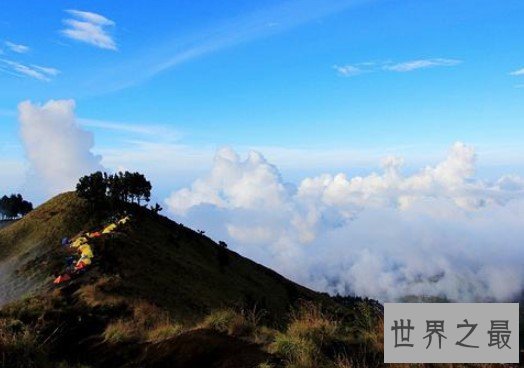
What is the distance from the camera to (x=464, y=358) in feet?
33.6

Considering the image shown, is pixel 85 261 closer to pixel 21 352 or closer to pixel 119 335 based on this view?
pixel 119 335

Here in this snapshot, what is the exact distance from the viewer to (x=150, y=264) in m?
48.2

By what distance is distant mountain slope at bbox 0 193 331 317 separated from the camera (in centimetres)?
4172

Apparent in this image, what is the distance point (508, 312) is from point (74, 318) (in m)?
21.2

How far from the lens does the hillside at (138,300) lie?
1474 cm

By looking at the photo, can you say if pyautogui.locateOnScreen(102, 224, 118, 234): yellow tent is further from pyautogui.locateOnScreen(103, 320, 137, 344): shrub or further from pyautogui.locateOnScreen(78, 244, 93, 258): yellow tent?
pyautogui.locateOnScreen(103, 320, 137, 344): shrub

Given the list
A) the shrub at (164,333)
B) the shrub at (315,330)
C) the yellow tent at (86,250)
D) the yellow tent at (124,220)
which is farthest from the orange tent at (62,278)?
the shrub at (315,330)

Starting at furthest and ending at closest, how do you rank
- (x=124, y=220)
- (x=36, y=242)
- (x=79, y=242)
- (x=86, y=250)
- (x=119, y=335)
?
1. (x=124, y=220)
2. (x=36, y=242)
3. (x=79, y=242)
4. (x=86, y=250)
5. (x=119, y=335)

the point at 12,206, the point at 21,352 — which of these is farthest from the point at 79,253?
the point at 12,206

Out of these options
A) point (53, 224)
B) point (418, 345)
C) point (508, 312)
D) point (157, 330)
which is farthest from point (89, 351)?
point (53, 224)

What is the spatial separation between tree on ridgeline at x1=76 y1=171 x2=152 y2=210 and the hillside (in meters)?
1.77

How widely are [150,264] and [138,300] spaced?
15.4 m

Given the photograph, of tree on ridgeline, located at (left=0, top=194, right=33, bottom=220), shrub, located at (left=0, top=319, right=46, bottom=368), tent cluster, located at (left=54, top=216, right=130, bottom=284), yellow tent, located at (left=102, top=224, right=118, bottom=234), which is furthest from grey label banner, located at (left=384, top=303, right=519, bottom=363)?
tree on ridgeline, located at (left=0, top=194, right=33, bottom=220)

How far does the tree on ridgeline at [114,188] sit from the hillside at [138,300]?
1.77 m
